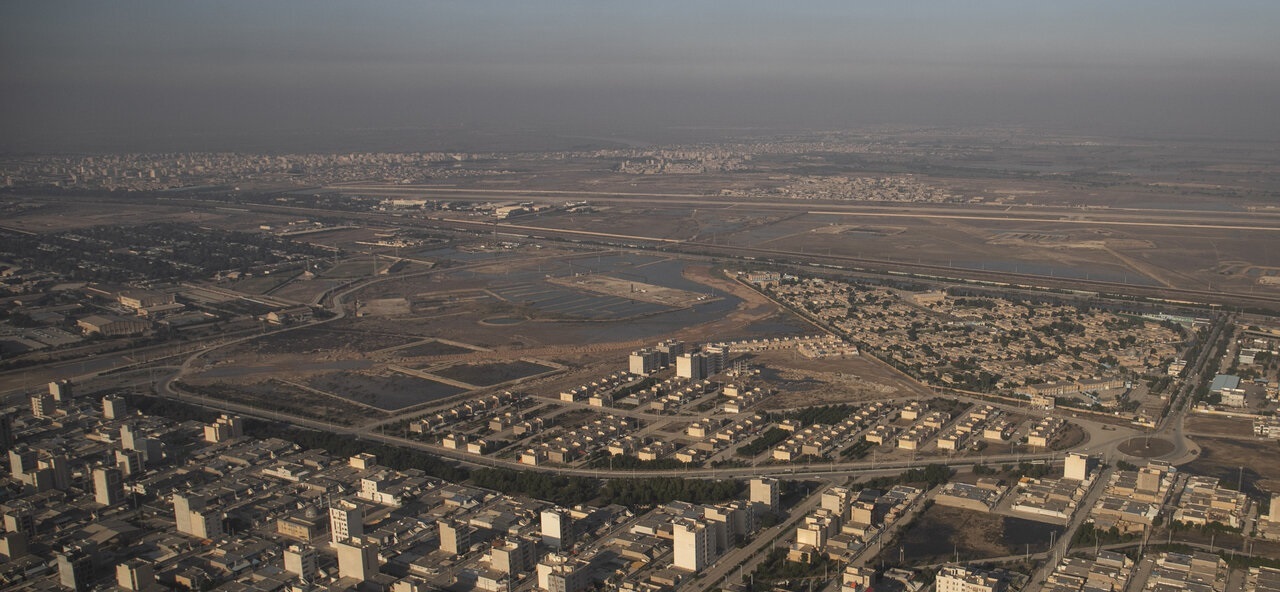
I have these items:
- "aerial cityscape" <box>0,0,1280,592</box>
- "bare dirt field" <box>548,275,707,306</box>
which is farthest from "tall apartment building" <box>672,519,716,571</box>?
"bare dirt field" <box>548,275,707,306</box>

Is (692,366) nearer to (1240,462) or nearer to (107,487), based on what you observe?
(1240,462)

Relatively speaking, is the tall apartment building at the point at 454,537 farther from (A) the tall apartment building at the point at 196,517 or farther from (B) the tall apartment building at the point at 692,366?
(B) the tall apartment building at the point at 692,366

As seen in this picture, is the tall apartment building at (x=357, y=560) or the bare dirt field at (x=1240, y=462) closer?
the tall apartment building at (x=357, y=560)

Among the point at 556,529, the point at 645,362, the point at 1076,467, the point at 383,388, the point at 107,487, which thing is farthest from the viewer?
the point at 645,362

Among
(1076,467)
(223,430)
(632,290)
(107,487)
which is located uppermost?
(107,487)

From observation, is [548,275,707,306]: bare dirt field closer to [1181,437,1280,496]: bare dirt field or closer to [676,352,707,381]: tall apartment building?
[676,352,707,381]: tall apartment building

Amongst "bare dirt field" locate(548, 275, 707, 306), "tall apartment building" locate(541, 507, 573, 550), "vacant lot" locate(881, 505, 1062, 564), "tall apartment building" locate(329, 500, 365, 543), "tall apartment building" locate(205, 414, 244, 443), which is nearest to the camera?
"vacant lot" locate(881, 505, 1062, 564)

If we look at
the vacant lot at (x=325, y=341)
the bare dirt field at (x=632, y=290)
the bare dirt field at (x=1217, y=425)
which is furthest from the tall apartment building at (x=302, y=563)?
the bare dirt field at (x=632, y=290)

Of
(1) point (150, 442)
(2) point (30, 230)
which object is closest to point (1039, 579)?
(1) point (150, 442)

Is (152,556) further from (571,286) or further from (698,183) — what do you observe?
(698,183)

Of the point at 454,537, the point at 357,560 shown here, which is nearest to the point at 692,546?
the point at 454,537

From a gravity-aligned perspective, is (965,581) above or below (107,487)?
below
